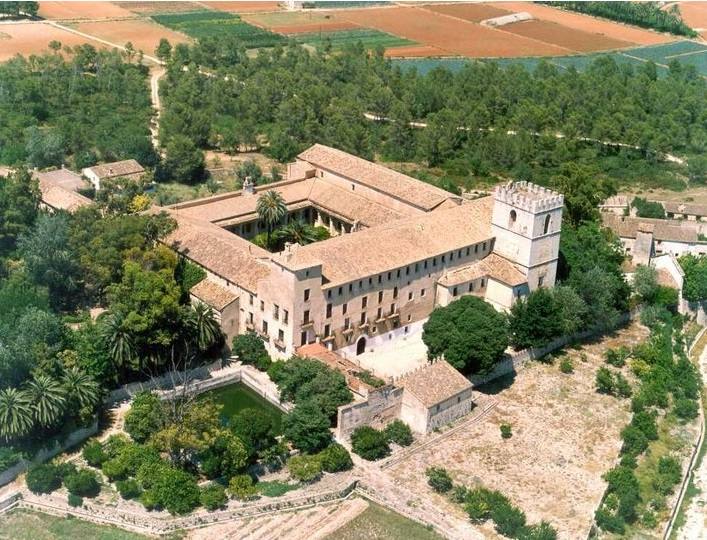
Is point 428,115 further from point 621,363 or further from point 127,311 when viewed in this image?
point 127,311

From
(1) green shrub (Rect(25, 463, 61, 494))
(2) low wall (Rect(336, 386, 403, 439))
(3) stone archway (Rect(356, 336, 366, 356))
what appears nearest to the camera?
(1) green shrub (Rect(25, 463, 61, 494))

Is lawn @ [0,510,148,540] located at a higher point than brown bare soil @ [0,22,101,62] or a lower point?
lower

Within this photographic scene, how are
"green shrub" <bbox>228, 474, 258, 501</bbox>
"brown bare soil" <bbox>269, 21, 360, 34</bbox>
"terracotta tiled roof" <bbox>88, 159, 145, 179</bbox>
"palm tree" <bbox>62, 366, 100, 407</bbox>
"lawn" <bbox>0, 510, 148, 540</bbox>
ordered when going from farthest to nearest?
"brown bare soil" <bbox>269, 21, 360, 34</bbox> → "terracotta tiled roof" <bbox>88, 159, 145, 179</bbox> → "palm tree" <bbox>62, 366, 100, 407</bbox> → "green shrub" <bbox>228, 474, 258, 501</bbox> → "lawn" <bbox>0, 510, 148, 540</bbox>

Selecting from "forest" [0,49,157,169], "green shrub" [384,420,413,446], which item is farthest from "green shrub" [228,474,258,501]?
"forest" [0,49,157,169]

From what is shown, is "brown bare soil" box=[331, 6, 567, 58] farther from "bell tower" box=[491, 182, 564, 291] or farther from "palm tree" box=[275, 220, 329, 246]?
"bell tower" box=[491, 182, 564, 291]

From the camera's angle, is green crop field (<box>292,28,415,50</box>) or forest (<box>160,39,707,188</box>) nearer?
forest (<box>160,39,707,188</box>)

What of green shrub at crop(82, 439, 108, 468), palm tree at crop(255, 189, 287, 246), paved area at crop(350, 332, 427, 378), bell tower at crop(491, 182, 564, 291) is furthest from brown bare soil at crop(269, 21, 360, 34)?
green shrub at crop(82, 439, 108, 468)

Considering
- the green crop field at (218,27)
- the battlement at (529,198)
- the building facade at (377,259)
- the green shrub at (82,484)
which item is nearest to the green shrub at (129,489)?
the green shrub at (82,484)

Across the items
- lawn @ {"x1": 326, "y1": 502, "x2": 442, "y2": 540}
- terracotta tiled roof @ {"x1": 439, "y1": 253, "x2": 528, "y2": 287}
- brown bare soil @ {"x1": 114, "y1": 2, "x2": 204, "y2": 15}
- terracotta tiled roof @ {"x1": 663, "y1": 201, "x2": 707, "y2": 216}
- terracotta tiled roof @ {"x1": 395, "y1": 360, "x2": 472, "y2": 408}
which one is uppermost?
brown bare soil @ {"x1": 114, "y1": 2, "x2": 204, "y2": 15}
